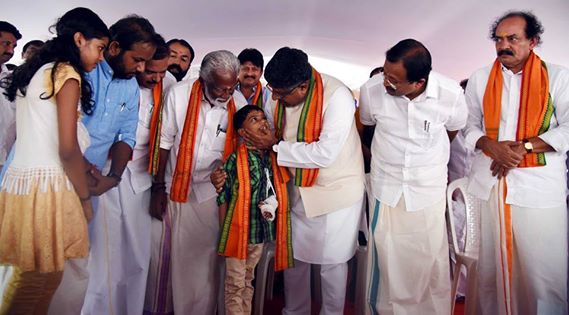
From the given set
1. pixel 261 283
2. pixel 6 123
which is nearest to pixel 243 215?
pixel 261 283

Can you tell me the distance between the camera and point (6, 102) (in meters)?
1.71

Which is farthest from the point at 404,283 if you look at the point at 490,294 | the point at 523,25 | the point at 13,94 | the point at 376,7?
the point at 376,7

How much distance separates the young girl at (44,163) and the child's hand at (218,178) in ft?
2.00

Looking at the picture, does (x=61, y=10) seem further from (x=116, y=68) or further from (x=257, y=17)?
(x=257, y=17)

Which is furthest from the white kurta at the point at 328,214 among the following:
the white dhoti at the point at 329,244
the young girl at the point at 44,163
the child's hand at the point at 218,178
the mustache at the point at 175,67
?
the mustache at the point at 175,67

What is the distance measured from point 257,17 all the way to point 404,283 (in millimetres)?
3090

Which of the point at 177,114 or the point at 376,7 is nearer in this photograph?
the point at 177,114

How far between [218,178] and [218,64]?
507mm

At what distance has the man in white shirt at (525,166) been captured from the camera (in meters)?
1.97

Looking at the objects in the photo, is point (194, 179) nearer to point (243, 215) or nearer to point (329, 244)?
point (243, 215)

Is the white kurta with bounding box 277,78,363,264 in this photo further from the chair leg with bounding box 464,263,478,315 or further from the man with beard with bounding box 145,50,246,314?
the chair leg with bounding box 464,263,478,315

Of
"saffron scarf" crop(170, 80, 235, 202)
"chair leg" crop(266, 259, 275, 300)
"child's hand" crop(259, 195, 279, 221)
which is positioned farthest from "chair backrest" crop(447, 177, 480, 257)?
"saffron scarf" crop(170, 80, 235, 202)

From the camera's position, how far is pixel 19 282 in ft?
5.01

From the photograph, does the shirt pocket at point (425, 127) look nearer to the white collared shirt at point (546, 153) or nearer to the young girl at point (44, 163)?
the white collared shirt at point (546, 153)
